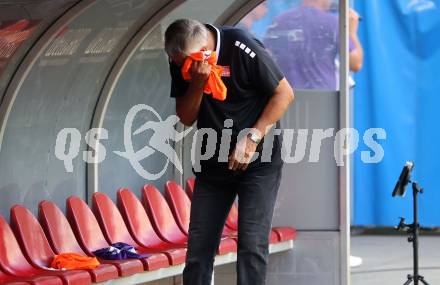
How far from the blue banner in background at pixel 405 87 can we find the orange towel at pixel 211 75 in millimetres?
7488

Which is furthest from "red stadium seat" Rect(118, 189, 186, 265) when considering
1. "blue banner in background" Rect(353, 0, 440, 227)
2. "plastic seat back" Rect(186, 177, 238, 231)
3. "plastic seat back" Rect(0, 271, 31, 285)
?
"blue banner in background" Rect(353, 0, 440, 227)

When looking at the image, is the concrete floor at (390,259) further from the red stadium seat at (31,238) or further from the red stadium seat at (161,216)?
the red stadium seat at (31,238)

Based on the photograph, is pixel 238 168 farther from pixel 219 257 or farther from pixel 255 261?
pixel 219 257

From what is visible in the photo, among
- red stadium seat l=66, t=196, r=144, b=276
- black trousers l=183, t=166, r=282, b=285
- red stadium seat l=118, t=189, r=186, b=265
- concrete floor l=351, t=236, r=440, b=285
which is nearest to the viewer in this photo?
black trousers l=183, t=166, r=282, b=285

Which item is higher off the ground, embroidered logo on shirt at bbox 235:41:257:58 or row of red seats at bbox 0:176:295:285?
embroidered logo on shirt at bbox 235:41:257:58

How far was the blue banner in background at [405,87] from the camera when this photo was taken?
503 inches

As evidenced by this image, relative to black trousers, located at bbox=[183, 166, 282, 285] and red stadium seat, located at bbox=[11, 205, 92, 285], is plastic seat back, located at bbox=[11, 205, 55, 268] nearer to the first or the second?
red stadium seat, located at bbox=[11, 205, 92, 285]

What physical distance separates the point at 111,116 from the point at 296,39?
5.18 ft

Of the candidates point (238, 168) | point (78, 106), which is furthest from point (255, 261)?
point (78, 106)

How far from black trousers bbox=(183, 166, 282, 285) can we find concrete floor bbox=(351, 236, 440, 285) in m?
4.14

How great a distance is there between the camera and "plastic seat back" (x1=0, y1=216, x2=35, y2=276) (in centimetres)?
661

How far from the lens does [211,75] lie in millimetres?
5500

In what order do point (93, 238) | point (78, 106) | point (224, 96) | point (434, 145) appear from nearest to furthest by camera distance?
point (224, 96), point (93, 238), point (78, 106), point (434, 145)

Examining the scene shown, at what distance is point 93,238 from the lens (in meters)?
7.57
